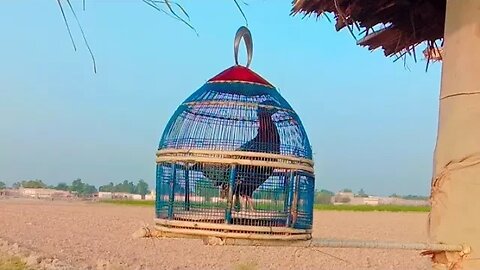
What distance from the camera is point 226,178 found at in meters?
2.55

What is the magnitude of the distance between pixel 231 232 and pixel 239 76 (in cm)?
61

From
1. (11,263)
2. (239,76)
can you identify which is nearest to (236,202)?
(239,76)

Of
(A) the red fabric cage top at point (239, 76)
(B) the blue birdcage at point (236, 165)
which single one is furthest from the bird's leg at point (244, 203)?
(A) the red fabric cage top at point (239, 76)

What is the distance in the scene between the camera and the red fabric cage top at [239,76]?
8.83ft

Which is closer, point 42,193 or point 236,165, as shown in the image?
point 236,165

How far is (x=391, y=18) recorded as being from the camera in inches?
115

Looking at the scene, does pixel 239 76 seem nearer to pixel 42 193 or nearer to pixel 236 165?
pixel 236 165

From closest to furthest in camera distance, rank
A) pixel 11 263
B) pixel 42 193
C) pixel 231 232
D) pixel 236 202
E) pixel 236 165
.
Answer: pixel 231 232
pixel 236 165
pixel 236 202
pixel 11 263
pixel 42 193

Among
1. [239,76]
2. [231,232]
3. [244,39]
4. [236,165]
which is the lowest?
[231,232]

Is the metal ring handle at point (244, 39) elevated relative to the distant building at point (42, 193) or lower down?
elevated

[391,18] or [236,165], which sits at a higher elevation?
[391,18]

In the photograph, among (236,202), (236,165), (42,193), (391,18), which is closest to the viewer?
(236,165)

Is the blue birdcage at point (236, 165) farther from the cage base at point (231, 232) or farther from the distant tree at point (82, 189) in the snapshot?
the distant tree at point (82, 189)

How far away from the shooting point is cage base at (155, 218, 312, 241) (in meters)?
2.42
